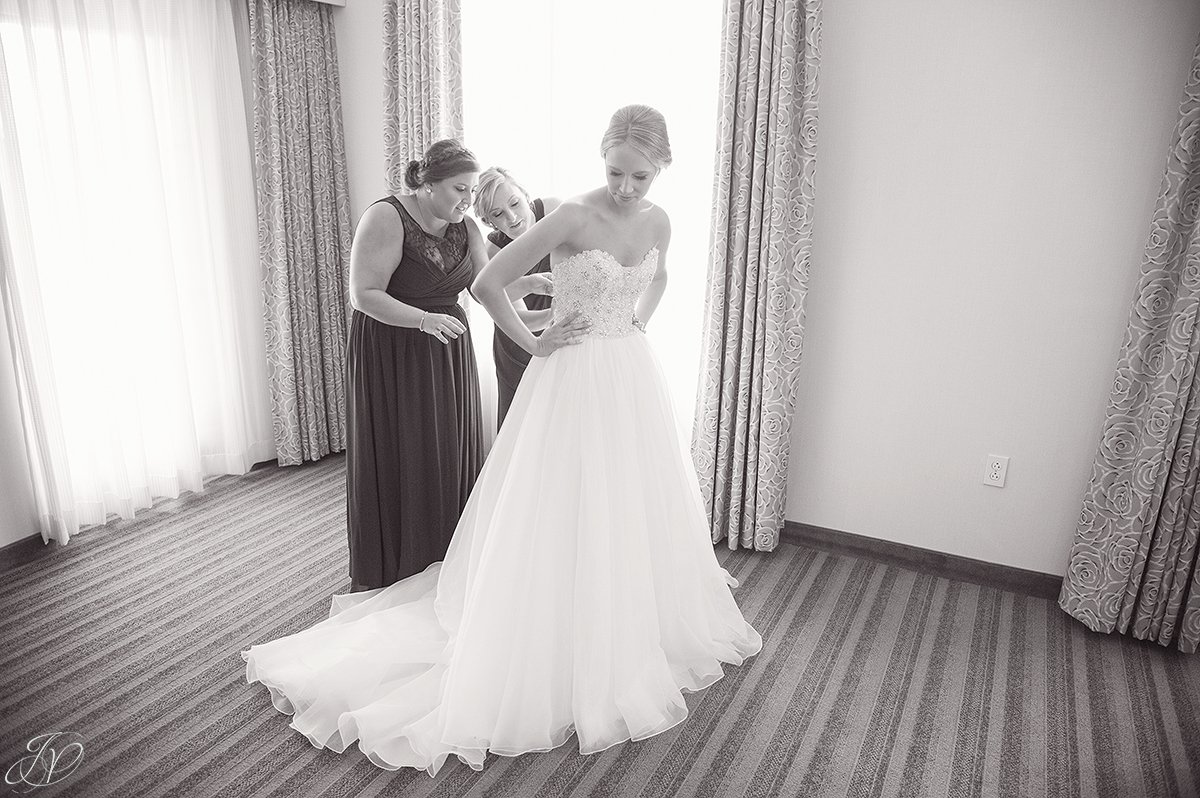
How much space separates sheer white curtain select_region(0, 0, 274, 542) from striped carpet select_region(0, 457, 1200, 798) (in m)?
0.54

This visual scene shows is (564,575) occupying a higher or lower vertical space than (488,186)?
lower

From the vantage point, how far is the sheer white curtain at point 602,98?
129 inches

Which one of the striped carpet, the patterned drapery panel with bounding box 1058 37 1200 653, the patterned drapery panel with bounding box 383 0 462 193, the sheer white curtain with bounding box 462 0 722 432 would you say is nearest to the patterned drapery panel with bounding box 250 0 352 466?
the patterned drapery panel with bounding box 383 0 462 193

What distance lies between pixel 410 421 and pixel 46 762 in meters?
1.40

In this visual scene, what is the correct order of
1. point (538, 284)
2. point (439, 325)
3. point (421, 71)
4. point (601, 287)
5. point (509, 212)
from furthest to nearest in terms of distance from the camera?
point (421, 71)
point (509, 212)
point (538, 284)
point (439, 325)
point (601, 287)

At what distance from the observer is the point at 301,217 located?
4.06 meters

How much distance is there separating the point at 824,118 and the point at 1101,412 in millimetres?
1570

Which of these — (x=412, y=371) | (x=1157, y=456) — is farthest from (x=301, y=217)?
(x=1157, y=456)

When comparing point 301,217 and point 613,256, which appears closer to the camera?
point 613,256

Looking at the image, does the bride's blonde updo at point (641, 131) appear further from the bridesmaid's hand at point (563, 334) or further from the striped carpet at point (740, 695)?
the striped carpet at point (740, 695)

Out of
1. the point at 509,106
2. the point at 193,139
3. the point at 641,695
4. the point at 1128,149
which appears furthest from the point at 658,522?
the point at 193,139

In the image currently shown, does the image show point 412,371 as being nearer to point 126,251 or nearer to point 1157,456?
point 126,251

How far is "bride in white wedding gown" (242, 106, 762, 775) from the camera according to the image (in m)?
2.08

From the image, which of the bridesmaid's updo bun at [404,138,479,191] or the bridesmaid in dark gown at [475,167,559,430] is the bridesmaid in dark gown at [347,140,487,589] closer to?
the bridesmaid's updo bun at [404,138,479,191]
